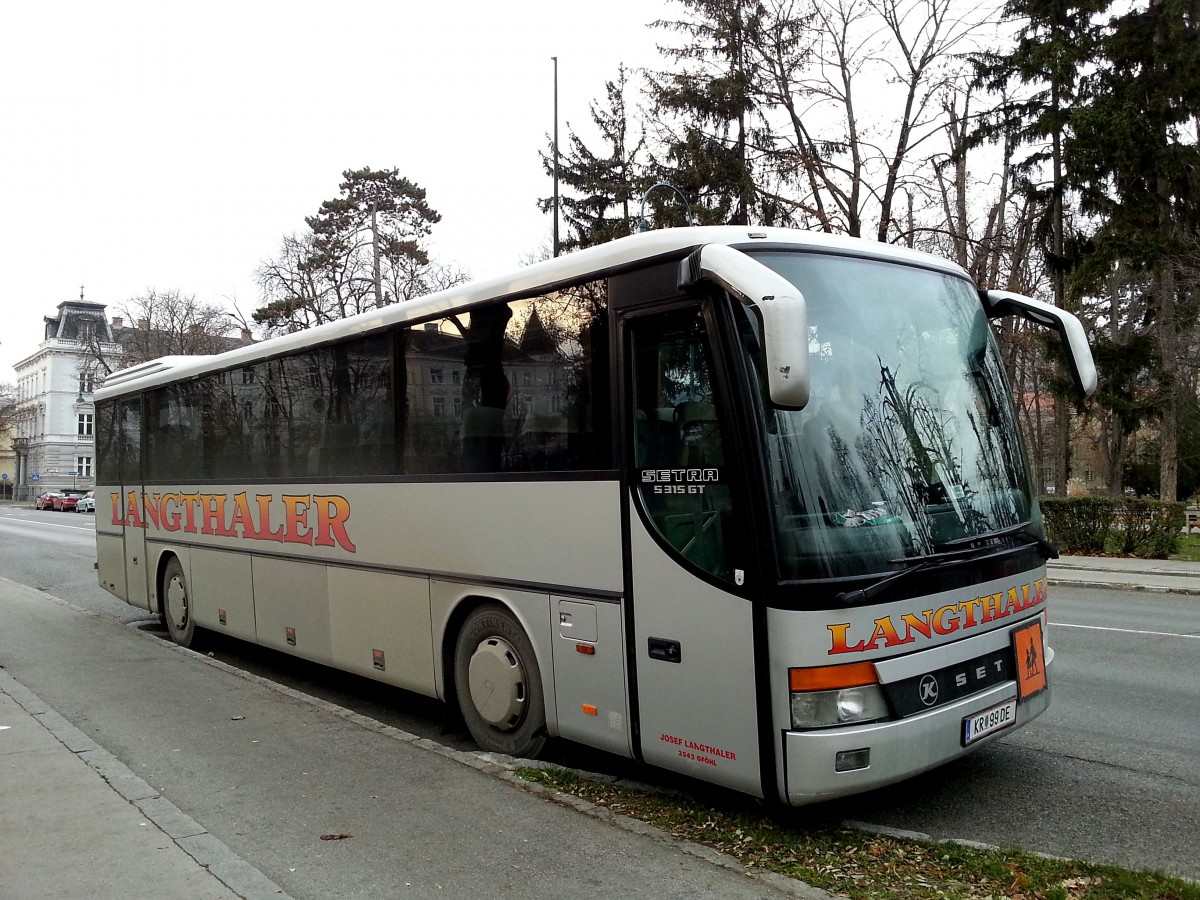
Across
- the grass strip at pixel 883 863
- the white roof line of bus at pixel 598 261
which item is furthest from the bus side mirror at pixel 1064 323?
the grass strip at pixel 883 863

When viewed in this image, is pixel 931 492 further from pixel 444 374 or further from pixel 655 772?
pixel 444 374

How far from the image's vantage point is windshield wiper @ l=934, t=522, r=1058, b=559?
188 inches

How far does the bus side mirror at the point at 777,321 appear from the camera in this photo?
12.5 ft

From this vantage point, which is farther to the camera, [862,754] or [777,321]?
[862,754]

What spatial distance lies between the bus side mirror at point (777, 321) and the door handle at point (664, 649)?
1.49 metres

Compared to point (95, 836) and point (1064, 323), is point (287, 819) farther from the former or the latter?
point (1064, 323)

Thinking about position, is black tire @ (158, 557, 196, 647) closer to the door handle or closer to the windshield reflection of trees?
the door handle

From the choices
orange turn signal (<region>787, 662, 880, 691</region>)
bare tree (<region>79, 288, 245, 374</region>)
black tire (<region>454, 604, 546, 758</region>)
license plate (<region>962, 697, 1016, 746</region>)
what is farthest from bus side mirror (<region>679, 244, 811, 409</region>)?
bare tree (<region>79, 288, 245, 374</region>)

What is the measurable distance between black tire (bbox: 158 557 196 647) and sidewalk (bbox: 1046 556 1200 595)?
41.6ft

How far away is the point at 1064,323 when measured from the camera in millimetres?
5734

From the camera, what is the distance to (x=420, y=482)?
680 centimetres

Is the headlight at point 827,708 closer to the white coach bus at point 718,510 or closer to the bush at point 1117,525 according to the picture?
the white coach bus at point 718,510

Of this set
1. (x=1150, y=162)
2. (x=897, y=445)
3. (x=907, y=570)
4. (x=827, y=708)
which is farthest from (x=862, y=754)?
(x=1150, y=162)

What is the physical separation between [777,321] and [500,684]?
3247 millimetres
